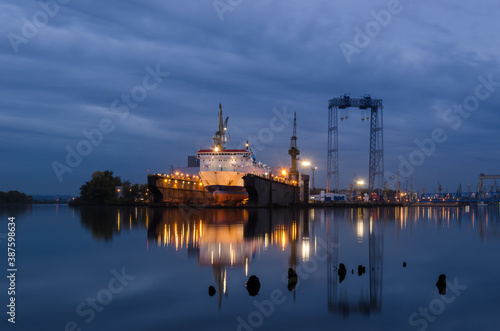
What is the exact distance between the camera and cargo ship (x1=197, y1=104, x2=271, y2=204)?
7694 cm

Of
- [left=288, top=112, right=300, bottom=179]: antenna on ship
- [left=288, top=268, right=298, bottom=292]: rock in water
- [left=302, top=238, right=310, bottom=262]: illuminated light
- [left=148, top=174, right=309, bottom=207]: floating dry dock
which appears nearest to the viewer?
[left=288, top=268, right=298, bottom=292]: rock in water

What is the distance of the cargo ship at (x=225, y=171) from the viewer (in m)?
76.9

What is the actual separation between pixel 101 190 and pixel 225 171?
4945 centimetres

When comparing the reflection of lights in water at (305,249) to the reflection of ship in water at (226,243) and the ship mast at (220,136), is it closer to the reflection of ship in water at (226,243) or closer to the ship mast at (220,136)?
the reflection of ship in water at (226,243)

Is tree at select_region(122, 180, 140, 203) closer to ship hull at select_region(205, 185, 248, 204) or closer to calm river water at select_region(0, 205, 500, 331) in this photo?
ship hull at select_region(205, 185, 248, 204)

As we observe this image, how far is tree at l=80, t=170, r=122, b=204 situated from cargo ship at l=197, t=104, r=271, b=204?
4196cm

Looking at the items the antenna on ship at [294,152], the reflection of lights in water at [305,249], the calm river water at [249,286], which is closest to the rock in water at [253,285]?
the calm river water at [249,286]

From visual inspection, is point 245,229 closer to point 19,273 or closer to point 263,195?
point 19,273

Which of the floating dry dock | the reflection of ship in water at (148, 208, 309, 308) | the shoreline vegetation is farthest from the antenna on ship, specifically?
the reflection of ship in water at (148, 208, 309, 308)

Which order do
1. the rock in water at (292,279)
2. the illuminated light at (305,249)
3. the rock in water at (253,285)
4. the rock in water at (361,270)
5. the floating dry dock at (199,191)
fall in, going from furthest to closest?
1. the floating dry dock at (199,191)
2. the illuminated light at (305,249)
3. the rock in water at (361,270)
4. the rock in water at (292,279)
5. the rock in water at (253,285)

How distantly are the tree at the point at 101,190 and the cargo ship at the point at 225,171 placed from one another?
4196 centimetres

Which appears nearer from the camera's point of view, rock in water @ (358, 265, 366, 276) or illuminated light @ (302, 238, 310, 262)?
rock in water @ (358, 265, 366, 276)

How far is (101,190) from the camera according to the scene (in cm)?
11450

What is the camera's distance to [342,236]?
33.9 metres
